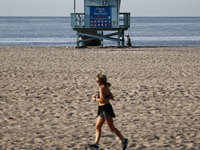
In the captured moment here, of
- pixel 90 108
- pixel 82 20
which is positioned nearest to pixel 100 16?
pixel 82 20

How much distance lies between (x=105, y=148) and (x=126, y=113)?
9.03 ft

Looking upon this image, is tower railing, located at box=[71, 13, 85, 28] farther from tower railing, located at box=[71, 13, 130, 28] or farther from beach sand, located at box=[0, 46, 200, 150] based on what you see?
beach sand, located at box=[0, 46, 200, 150]

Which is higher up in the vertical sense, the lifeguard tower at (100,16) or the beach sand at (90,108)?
the lifeguard tower at (100,16)

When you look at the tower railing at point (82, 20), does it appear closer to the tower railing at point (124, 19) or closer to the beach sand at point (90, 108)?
the tower railing at point (124, 19)

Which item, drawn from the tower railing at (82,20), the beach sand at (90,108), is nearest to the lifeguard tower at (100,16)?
the tower railing at (82,20)

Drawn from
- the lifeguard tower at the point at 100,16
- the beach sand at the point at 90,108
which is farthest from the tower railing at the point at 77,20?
the beach sand at the point at 90,108

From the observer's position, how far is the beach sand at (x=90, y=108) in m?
7.53

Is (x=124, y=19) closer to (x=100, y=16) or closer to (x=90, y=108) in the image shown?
(x=100, y=16)

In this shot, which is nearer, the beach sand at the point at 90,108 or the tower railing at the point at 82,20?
the beach sand at the point at 90,108

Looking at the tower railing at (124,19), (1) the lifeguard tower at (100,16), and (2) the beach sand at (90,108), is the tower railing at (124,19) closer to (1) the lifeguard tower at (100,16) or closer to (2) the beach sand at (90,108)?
(1) the lifeguard tower at (100,16)

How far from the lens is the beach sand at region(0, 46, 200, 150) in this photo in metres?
7.53

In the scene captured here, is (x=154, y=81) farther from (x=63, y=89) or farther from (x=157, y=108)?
(x=157, y=108)

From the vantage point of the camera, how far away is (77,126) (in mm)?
8523

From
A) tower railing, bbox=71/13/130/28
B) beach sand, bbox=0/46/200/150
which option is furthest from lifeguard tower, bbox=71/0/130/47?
beach sand, bbox=0/46/200/150
